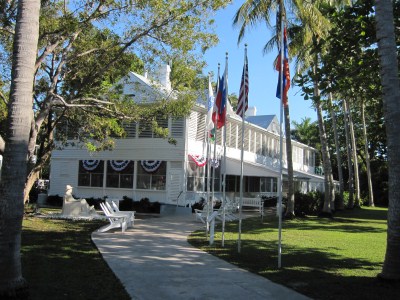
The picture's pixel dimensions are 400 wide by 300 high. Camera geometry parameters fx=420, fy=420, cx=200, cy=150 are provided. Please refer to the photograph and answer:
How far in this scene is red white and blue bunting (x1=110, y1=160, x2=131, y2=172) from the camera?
23.8m

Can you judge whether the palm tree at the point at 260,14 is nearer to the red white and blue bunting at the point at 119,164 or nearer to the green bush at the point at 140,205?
the green bush at the point at 140,205

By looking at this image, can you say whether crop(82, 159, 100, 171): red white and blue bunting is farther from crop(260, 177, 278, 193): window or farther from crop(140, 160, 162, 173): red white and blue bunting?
crop(260, 177, 278, 193): window

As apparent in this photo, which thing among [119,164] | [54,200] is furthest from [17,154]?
[54,200]

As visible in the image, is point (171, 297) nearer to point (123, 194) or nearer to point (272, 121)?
point (123, 194)

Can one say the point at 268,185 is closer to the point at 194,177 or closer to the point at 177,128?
the point at 194,177

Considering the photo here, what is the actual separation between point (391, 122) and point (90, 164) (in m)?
20.3

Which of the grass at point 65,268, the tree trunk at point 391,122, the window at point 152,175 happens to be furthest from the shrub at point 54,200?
the tree trunk at point 391,122

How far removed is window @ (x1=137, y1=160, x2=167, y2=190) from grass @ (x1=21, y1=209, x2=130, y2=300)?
10.0m

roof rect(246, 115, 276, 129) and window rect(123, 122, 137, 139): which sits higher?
roof rect(246, 115, 276, 129)

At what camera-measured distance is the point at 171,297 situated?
19.8 ft

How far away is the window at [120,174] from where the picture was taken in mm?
23781

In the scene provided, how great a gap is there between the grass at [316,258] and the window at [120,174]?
32.1ft

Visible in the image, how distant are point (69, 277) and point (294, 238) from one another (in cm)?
794

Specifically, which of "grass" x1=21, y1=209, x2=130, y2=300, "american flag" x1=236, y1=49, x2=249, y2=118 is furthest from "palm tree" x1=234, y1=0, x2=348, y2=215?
"grass" x1=21, y1=209, x2=130, y2=300
